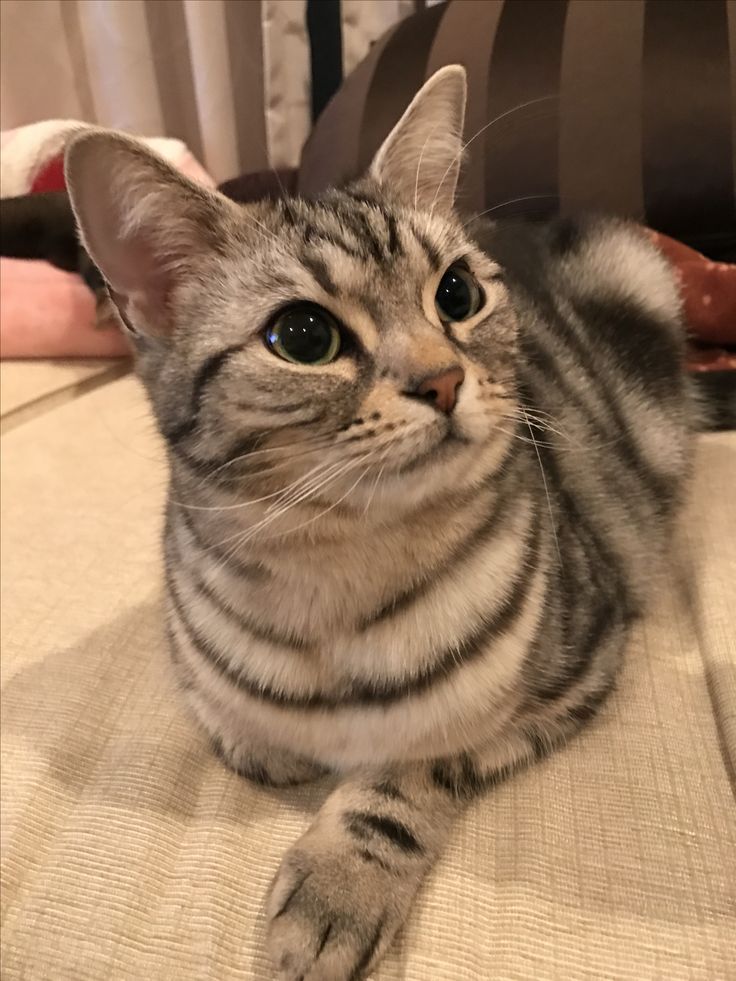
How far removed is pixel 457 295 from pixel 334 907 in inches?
21.8

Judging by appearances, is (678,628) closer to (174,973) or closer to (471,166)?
(174,973)

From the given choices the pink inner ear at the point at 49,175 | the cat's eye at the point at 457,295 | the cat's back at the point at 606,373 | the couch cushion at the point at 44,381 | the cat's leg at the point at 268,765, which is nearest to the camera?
the cat's eye at the point at 457,295

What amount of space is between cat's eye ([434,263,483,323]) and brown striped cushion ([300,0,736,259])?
27.2 inches

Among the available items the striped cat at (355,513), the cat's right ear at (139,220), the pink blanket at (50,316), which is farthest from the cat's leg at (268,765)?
the pink blanket at (50,316)

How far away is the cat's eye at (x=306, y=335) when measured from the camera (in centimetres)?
66

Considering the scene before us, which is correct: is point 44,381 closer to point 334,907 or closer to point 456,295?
point 456,295

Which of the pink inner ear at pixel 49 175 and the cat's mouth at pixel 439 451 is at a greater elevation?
the cat's mouth at pixel 439 451

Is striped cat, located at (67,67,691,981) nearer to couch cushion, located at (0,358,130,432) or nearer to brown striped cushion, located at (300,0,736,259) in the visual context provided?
brown striped cushion, located at (300,0,736,259)

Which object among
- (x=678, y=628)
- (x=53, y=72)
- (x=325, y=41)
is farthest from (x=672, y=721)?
(x=53, y=72)

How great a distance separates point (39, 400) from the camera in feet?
5.21

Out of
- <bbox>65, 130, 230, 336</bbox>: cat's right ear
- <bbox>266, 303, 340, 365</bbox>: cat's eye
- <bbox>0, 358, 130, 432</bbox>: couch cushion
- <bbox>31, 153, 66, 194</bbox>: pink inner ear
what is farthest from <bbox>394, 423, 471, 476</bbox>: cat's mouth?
<bbox>31, 153, 66, 194</bbox>: pink inner ear

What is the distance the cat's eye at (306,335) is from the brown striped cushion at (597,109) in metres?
0.79

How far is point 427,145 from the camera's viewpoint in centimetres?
86

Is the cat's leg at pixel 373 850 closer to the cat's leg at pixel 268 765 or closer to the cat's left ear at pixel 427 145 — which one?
the cat's leg at pixel 268 765
